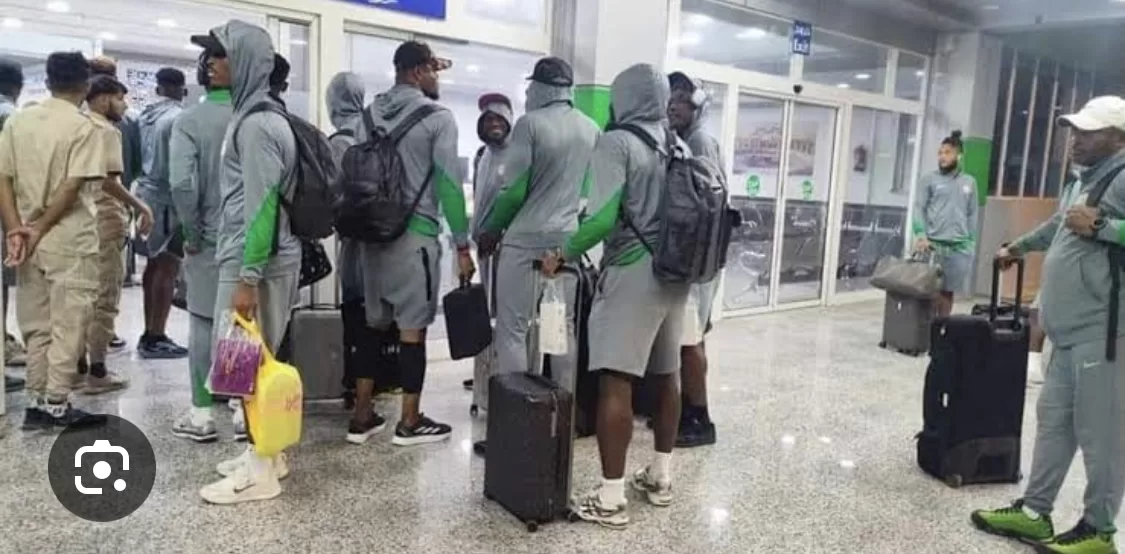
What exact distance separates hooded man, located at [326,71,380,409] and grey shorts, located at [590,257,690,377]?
1209mm

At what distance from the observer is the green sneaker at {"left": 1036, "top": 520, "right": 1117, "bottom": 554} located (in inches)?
104

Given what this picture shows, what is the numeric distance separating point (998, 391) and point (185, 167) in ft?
10.9

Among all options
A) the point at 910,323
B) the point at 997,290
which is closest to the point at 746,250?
the point at 910,323

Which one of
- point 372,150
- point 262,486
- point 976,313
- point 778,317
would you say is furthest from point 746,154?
point 262,486

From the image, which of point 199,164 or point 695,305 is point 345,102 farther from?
point 695,305

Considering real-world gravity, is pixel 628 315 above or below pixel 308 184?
below

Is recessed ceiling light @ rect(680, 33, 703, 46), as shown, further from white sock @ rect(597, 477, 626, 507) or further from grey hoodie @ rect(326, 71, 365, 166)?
white sock @ rect(597, 477, 626, 507)

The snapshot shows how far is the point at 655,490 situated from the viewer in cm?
297

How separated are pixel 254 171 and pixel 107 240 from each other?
1758 millimetres

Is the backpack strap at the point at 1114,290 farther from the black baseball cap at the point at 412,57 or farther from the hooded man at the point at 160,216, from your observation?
the hooded man at the point at 160,216

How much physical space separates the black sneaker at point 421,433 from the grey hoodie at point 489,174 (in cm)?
85

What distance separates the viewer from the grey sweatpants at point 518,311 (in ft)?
10.7

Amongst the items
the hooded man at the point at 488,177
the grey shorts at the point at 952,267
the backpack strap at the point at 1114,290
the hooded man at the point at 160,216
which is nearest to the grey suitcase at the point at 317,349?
the hooded man at the point at 488,177

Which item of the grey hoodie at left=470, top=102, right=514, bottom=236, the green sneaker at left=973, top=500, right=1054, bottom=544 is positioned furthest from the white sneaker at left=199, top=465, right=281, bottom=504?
the green sneaker at left=973, top=500, right=1054, bottom=544
